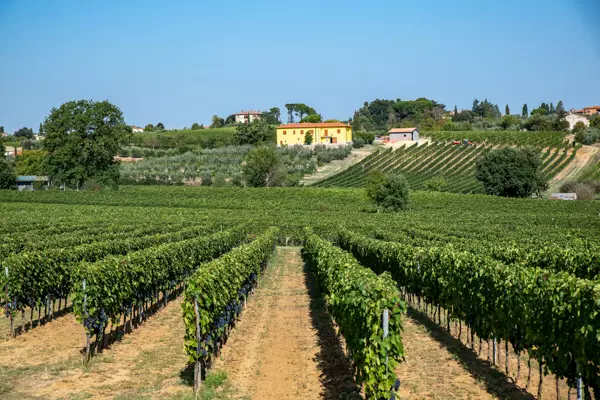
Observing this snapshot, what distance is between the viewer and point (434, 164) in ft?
392

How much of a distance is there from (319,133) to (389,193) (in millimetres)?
75228

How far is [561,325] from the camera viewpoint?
12.0m

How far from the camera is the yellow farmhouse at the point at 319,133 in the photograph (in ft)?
471

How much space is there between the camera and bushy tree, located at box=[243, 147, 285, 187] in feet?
319

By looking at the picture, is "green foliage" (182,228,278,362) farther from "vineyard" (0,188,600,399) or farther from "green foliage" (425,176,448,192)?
"green foliage" (425,176,448,192)

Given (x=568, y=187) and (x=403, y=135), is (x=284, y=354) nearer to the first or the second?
(x=568, y=187)

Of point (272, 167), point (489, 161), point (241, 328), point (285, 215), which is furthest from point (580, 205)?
point (241, 328)

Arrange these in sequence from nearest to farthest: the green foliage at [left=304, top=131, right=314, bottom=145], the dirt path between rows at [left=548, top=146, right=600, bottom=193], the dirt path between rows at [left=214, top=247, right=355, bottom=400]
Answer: the dirt path between rows at [left=214, top=247, right=355, bottom=400] → the dirt path between rows at [left=548, top=146, right=600, bottom=193] → the green foliage at [left=304, top=131, right=314, bottom=145]

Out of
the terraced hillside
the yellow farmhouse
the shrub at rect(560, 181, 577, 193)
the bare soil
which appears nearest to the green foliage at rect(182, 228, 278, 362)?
the shrub at rect(560, 181, 577, 193)

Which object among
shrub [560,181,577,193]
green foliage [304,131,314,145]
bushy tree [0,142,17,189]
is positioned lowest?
shrub [560,181,577,193]

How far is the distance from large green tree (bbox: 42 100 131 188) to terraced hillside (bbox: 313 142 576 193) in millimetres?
31826

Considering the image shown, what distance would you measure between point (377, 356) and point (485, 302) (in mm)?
5417

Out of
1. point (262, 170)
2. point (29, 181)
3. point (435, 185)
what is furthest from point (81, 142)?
point (435, 185)

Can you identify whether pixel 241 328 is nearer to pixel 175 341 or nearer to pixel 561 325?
pixel 175 341
